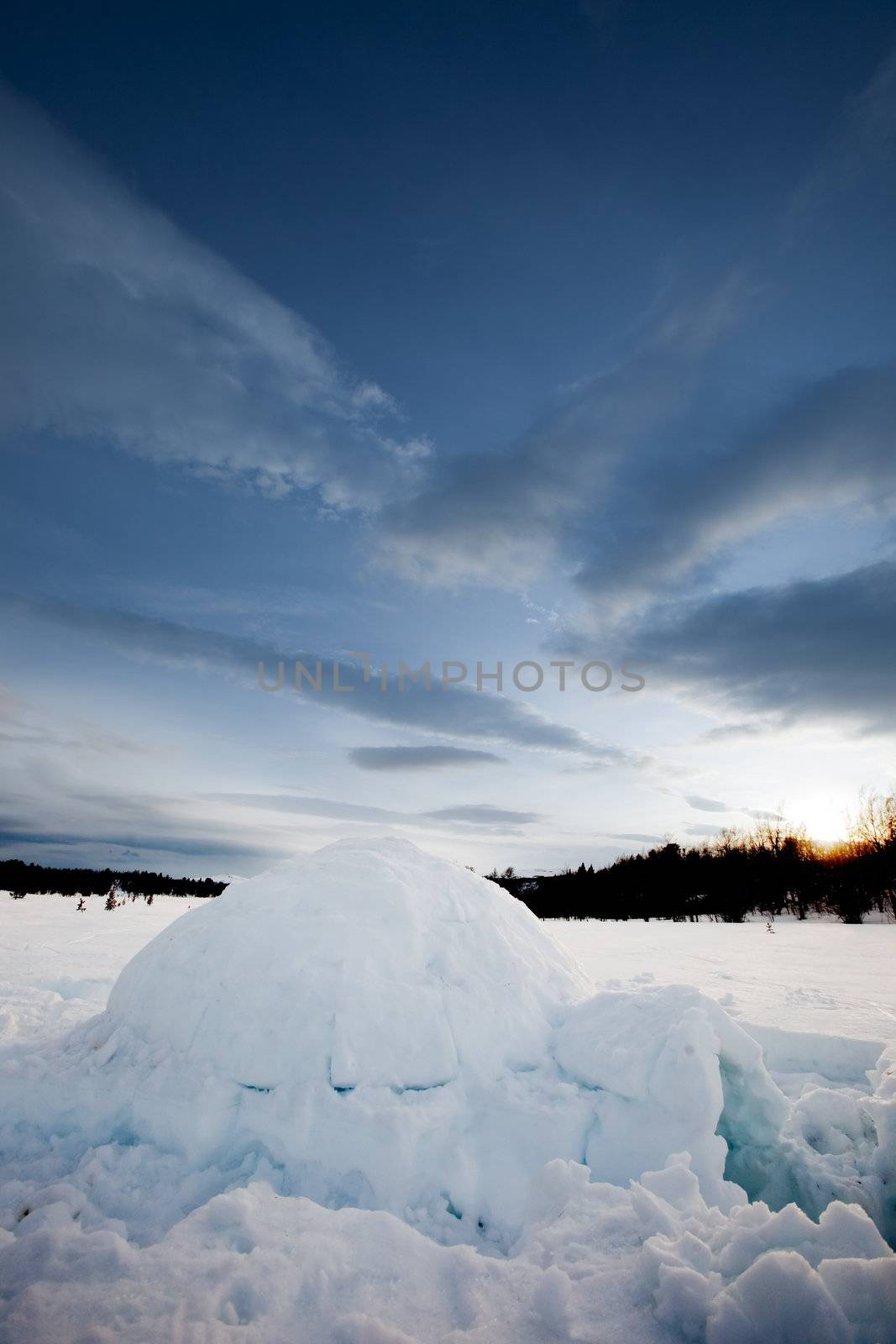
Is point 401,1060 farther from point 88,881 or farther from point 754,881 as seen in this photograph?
point 88,881

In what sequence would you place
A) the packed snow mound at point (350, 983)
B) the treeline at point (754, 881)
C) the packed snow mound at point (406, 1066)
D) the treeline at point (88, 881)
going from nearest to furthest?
the packed snow mound at point (406, 1066), the packed snow mound at point (350, 983), the treeline at point (754, 881), the treeline at point (88, 881)

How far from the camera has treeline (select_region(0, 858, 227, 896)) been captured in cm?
5966

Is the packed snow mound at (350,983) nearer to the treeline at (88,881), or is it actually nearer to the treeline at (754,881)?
the treeline at (754,881)

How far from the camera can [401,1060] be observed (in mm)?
4938

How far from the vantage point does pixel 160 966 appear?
610 centimetres

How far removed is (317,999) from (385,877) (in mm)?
1641

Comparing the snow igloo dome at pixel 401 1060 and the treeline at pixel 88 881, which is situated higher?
the snow igloo dome at pixel 401 1060

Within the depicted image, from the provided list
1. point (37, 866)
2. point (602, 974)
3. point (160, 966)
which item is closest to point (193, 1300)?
point (160, 966)

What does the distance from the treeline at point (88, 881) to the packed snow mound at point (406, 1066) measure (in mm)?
61030

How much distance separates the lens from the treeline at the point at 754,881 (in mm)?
41656

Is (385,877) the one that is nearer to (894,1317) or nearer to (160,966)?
(160,966)

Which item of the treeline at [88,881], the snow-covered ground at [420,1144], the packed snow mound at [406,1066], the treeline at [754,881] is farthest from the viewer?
the treeline at [88,881]

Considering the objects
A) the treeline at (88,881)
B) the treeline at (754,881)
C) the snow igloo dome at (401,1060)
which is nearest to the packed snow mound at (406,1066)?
the snow igloo dome at (401,1060)

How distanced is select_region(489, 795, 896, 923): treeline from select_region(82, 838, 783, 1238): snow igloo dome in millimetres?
34497
